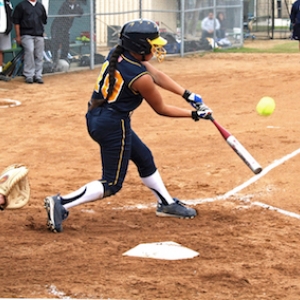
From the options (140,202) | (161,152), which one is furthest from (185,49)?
(140,202)

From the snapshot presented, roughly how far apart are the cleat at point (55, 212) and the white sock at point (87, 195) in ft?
0.19

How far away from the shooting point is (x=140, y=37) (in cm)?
551

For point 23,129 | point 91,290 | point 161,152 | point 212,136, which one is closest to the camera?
point 91,290

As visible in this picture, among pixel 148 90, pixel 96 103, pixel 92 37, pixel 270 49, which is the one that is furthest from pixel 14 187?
pixel 270 49

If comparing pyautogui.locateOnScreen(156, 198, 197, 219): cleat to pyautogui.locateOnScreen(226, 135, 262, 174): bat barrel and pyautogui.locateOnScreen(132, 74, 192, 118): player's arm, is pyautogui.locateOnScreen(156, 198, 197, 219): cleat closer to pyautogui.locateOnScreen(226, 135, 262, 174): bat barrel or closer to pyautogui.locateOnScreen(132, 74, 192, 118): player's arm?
pyautogui.locateOnScreen(226, 135, 262, 174): bat barrel

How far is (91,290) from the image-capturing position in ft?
15.1

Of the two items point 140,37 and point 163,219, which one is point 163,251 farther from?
point 140,37

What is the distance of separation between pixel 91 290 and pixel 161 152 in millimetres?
4462

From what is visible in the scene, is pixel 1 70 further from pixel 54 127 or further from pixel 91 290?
pixel 91 290

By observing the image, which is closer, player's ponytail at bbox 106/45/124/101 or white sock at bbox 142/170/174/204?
player's ponytail at bbox 106/45/124/101

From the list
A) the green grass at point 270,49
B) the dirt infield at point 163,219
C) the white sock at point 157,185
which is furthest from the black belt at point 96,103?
the green grass at point 270,49

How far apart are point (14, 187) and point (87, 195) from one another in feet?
2.63

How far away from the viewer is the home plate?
5309 millimetres

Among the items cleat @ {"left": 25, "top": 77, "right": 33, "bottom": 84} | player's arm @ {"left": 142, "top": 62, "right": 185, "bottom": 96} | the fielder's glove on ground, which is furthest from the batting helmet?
cleat @ {"left": 25, "top": 77, "right": 33, "bottom": 84}
